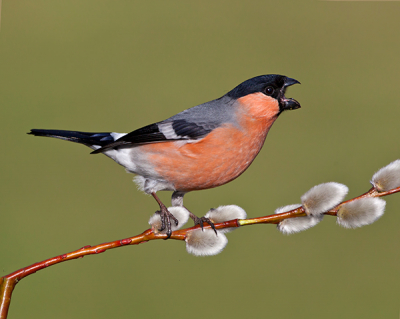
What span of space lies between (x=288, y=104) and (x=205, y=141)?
13.9 inches

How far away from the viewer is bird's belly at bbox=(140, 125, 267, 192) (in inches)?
54.6

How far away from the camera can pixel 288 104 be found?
4.79 ft

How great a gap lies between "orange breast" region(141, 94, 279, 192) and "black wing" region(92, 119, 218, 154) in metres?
0.02

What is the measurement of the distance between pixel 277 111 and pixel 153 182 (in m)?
0.57

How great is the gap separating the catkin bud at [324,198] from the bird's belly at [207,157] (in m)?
0.41

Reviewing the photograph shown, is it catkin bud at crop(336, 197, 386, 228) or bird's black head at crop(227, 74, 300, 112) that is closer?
catkin bud at crop(336, 197, 386, 228)

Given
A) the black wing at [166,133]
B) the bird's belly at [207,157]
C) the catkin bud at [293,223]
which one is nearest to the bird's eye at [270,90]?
the bird's belly at [207,157]

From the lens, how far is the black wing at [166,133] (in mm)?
1473

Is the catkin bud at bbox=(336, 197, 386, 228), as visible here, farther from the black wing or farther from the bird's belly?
the black wing

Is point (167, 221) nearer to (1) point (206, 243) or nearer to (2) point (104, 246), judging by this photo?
(1) point (206, 243)

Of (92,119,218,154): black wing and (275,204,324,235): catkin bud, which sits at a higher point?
(92,119,218,154): black wing

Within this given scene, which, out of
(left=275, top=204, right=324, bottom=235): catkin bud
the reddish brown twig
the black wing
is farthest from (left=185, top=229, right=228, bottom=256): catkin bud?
the black wing

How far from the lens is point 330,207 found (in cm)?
104

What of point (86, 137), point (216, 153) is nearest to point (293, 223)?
point (216, 153)
